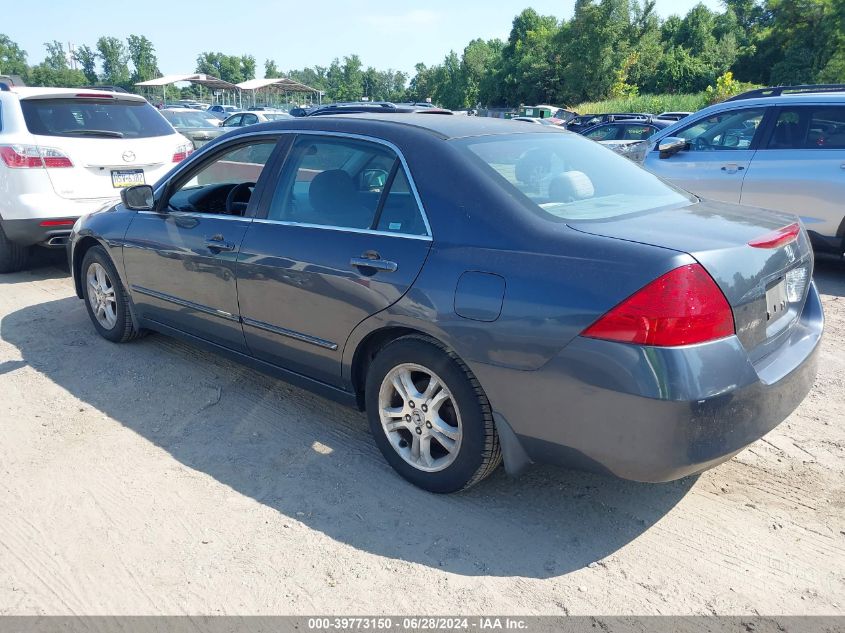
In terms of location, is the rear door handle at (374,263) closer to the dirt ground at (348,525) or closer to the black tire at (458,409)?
the black tire at (458,409)

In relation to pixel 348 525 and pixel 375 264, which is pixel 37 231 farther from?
pixel 348 525

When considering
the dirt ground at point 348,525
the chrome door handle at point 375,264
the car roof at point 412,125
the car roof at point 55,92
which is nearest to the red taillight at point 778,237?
the dirt ground at point 348,525

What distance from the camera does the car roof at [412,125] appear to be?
3.25 metres

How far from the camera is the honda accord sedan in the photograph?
2371 millimetres

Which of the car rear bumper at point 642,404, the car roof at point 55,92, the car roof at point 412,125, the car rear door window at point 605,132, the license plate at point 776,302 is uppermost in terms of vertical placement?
the car roof at point 55,92

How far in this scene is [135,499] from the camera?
3.10 meters

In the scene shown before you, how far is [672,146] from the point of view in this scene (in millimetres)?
7348

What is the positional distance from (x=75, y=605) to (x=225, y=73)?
10773 cm

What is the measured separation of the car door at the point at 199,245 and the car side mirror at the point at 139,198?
0.07 meters

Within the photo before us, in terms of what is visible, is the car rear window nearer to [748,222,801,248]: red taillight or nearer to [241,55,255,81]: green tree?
[748,222,801,248]: red taillight

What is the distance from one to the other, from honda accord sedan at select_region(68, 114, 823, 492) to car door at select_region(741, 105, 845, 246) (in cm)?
386

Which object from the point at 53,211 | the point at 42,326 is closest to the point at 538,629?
the point at 42,326

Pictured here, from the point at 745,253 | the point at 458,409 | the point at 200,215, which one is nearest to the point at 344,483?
the point at 458,409

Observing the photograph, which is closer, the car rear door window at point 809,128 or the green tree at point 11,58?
the car rear door window at point 809,128
